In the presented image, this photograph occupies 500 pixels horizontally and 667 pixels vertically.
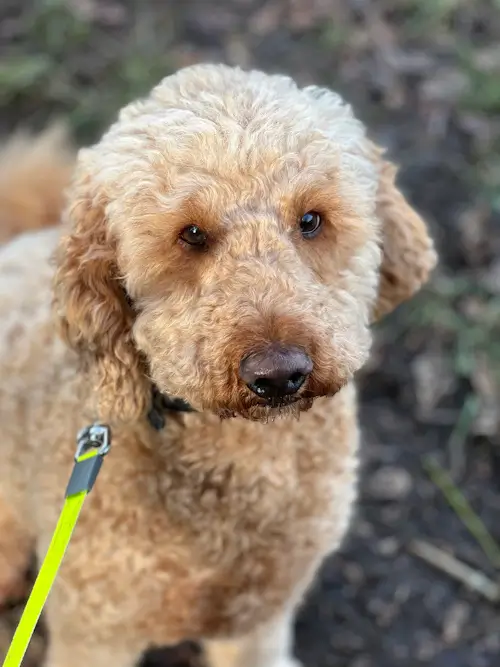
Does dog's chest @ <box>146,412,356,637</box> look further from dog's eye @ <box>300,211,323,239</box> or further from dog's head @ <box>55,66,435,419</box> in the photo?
dog's eye @ <box>300,211,323,239</box>

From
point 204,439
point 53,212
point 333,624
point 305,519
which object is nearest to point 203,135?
point 204,439

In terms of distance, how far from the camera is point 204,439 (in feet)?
5.46

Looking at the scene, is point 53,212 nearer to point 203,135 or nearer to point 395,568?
point 203,135

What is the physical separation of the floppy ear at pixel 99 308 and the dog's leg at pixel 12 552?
25.0 inches

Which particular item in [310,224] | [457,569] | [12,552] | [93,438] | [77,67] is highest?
[310,224]

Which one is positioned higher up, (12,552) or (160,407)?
(160,407)

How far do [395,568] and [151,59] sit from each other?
6.81 feet

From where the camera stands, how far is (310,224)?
4.91ft

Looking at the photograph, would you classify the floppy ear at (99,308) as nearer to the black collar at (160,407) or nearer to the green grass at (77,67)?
the black collar at (160,407)

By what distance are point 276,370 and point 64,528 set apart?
41 centimetres

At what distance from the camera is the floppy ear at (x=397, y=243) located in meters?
1.70

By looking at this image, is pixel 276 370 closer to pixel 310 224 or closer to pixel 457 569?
pixel 310 224

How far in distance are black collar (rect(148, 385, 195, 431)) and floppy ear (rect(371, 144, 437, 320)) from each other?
16.6 inches

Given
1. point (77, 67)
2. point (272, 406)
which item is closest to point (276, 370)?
point (272, 406)
